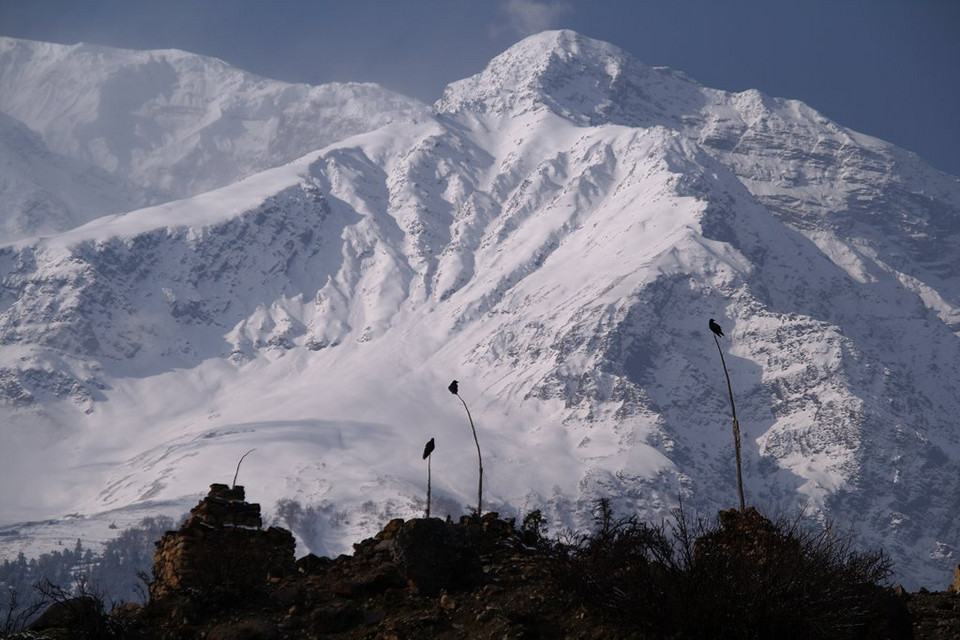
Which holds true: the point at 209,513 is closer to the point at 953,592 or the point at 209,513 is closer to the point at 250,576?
the point at 250,576

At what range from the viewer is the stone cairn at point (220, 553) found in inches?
773

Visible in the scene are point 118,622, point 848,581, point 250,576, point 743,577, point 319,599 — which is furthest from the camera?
point 250,576

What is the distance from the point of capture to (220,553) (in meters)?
20.8

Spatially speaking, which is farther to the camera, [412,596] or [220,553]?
[220,553]

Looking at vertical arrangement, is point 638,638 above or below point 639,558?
below

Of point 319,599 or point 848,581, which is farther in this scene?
point 319,599

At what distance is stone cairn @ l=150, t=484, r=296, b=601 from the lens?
64.4 ft

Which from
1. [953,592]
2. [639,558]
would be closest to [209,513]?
[639,558]

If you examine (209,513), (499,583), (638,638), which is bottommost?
(638,638)

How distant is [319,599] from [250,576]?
223cm

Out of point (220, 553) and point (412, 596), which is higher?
point (220, 553)

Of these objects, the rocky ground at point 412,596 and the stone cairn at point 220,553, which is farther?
the stone cairn at point 220,553

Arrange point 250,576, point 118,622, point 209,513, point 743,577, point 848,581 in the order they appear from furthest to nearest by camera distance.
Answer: point 209,513
point 250,576
point 118,622
point 848,581
point 743,577

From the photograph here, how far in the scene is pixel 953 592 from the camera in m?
20.6
